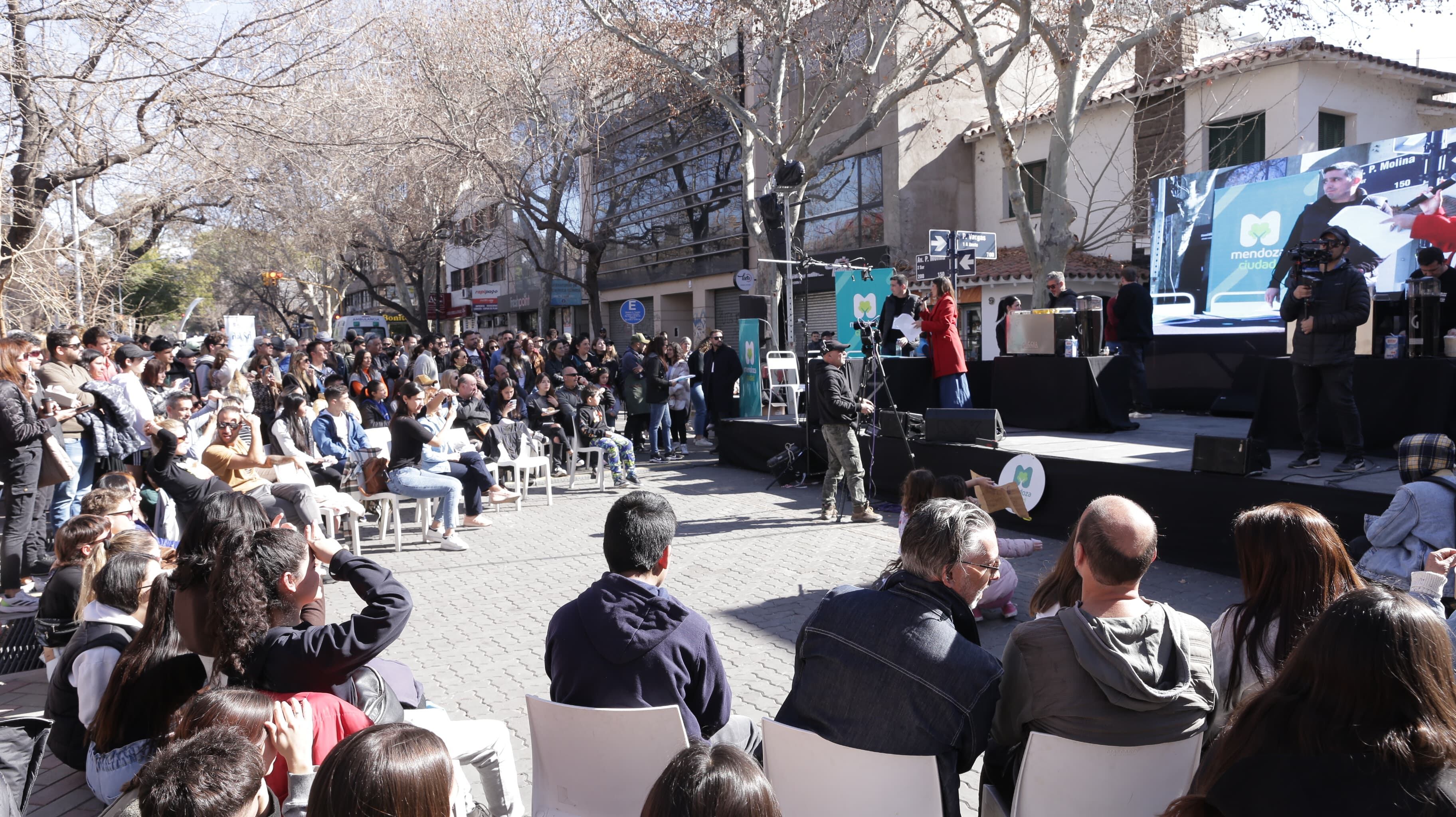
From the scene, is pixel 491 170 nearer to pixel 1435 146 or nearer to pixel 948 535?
pixel 1435 146

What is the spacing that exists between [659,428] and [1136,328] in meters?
6.82

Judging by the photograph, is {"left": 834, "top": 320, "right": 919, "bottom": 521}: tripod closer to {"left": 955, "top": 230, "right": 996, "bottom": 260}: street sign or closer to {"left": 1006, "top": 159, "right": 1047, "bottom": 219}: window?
{"left": 955, "top": 230, "right": 996, "bottom": 260}: street sign

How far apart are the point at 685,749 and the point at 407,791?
0.54 metres

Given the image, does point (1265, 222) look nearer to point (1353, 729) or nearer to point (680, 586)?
point (680, 586)

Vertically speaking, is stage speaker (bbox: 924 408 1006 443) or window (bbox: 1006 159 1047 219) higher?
window (bbox: 1006 159 1047 219)

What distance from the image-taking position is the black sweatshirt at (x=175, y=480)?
6.42 meters

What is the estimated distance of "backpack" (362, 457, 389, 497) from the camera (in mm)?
8289

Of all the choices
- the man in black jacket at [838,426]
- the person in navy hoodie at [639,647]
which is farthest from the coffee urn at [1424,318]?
the person in navy hoodie at [639,647]

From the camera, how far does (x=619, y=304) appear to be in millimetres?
33094

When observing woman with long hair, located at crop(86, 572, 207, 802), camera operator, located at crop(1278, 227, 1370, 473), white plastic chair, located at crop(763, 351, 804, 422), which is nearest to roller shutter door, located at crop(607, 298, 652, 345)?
white plastic chair, located at crop(763, 351, 804, 422)

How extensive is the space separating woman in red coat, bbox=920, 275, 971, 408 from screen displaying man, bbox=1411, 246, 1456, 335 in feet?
13.1

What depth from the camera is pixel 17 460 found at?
661 cm

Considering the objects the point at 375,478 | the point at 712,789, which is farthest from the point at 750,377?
the point at 712,789

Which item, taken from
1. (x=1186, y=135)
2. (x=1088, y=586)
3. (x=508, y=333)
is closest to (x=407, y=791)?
(x=1088, y=586)
